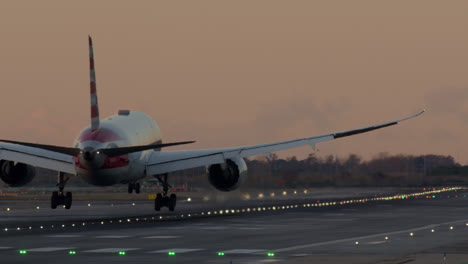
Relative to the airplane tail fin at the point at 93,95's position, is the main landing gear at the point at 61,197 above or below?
below

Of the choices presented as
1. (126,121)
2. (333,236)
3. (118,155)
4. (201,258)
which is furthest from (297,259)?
(126,121)

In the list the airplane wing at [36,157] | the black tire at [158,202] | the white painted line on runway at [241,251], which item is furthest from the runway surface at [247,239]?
the black tire at [158,202]

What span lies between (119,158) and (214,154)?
6345 millimetres

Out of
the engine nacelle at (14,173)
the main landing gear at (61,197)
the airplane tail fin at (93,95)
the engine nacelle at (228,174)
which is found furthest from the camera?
the engine nacelle at (14,173)

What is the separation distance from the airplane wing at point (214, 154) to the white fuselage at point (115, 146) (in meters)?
0.95

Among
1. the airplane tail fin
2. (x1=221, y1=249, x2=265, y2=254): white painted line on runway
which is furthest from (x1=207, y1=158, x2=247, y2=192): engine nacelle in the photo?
(x1=221, y1=249, x2=265, y2=254): white painted line on runway

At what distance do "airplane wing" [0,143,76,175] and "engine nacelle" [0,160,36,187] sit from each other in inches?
71.5

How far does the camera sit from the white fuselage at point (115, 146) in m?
53.2

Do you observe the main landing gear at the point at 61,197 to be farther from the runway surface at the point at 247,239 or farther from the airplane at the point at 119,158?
the runway surface at the point at 247,239

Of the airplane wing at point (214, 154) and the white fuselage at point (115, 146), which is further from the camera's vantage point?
the airplane wing at point (214, 154)

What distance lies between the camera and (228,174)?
5994 cm

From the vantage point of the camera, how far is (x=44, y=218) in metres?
54.7

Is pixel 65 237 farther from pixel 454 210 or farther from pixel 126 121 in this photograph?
pixel 454 210


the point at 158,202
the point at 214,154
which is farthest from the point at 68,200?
the point at 214,154
